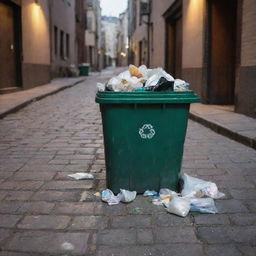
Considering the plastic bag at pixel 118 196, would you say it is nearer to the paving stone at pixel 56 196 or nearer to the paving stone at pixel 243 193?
the paving stone at pixel 56 196

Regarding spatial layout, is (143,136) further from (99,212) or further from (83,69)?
(83,69)

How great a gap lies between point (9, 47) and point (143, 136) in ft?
38.5

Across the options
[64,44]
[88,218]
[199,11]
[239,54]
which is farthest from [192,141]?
[64,44]

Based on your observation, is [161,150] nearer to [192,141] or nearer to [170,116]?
[170,116]

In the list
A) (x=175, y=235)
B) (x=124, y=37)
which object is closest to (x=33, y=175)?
(x=175, y=235)

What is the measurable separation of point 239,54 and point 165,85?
563 centimetres

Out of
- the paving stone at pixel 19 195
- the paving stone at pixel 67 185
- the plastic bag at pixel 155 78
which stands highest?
the plastic bag at pixel 155 78

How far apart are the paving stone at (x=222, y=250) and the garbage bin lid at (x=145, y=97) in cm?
128

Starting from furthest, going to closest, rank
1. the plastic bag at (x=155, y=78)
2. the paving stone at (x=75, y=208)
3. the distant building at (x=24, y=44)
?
the distant building at (x=24, y=44), the plastic bag at (x=155, y=78), the paving stone at (x=75, y=208)

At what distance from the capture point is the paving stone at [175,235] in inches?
115

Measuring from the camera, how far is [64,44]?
27578 mm

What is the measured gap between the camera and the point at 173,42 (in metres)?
17.4

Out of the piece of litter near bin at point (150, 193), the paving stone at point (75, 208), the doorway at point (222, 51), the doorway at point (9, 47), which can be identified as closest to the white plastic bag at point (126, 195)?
the piece of litter near bin at point (150, 193)

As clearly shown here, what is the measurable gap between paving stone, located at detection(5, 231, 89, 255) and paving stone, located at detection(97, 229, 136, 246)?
4.2 inches
